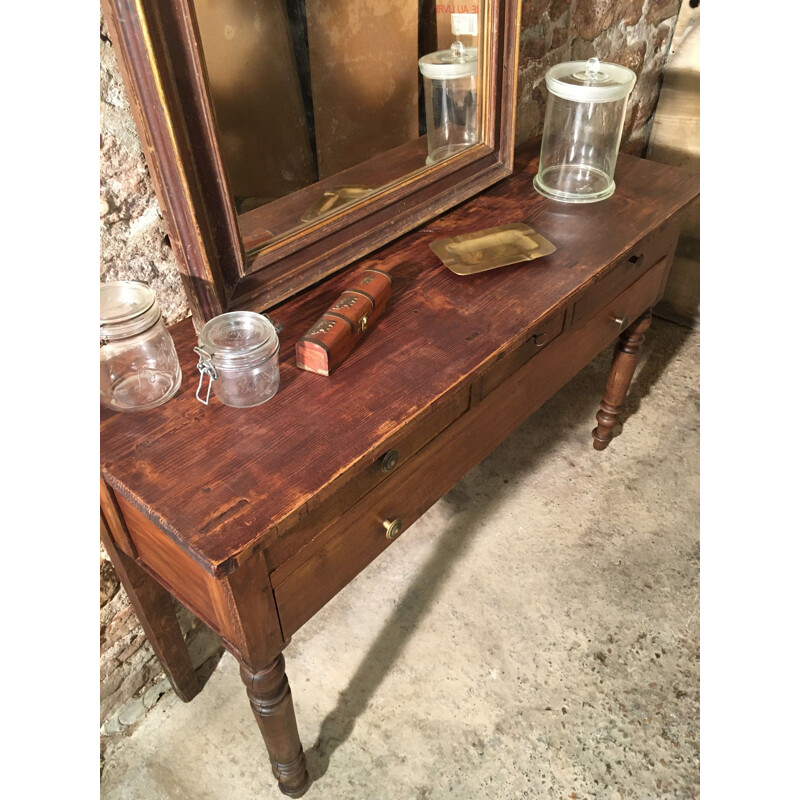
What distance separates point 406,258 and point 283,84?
1.50ft

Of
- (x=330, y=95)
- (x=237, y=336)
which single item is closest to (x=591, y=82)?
(x=330, y=95)

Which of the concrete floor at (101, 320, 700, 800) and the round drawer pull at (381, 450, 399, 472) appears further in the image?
the concrete floor at (101, 320, 700, 800)

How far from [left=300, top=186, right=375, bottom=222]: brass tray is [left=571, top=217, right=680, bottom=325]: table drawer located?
571mm

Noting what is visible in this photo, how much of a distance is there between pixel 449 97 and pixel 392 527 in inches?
41.3

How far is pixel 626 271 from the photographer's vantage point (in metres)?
1.75

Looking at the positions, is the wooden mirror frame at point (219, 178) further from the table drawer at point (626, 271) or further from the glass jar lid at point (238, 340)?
the table drawer at point (626, 271)

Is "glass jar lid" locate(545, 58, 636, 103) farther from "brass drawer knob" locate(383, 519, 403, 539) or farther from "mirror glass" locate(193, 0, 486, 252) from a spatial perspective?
"brass drawer knob" locate(383, 519, 403, 539)

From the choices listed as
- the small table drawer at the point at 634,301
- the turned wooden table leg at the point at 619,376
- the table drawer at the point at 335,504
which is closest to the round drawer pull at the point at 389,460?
the table drawer at the point at 335,504

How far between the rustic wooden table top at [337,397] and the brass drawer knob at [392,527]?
24 cm

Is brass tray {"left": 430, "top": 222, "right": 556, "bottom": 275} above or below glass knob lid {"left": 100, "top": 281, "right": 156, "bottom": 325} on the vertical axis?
below

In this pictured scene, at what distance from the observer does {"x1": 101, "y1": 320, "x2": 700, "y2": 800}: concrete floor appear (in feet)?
5.39

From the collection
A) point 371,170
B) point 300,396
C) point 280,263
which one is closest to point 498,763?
point 300,396

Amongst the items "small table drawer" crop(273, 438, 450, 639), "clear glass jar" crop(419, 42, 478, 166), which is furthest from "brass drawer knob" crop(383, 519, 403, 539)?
"clear glass jar" crop(419, 42, 478, 166)

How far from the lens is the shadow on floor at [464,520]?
5.75 feet
